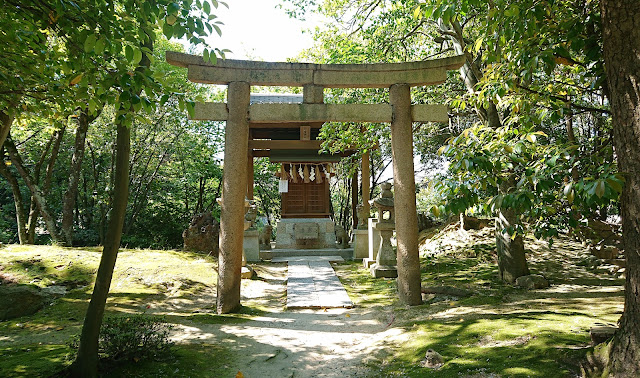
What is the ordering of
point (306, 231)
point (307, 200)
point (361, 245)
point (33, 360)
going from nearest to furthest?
point (33, 360)
point (361, 245)
point (306, 231)
point (307, 200)

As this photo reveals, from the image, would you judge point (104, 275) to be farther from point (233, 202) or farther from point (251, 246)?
point (251, 246)

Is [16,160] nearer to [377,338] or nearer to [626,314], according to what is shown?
[377,338]

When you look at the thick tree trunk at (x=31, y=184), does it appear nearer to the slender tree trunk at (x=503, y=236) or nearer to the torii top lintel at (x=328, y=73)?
the torii top lintel at (x=328, y=73)

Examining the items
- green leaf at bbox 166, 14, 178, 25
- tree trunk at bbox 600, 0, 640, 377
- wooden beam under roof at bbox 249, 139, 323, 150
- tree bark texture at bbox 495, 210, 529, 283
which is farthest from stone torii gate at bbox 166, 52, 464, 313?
wooden beam under roof at bbox 249, 139, 323, 150

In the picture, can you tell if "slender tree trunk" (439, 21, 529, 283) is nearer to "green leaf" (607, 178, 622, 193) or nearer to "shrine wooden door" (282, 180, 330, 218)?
"green leaf" (607, 178, 622, 193)

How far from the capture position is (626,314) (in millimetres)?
2582

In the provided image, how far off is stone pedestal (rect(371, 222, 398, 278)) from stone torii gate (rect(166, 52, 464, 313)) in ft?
8.49

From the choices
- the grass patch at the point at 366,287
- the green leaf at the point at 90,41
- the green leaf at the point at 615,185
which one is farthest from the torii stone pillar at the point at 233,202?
the green leaf at the point at 615,185

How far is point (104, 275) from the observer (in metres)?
3.04

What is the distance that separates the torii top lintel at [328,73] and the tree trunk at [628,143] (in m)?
3.87

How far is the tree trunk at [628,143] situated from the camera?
246 centimetres

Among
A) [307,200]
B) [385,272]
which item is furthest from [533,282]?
[307,200]

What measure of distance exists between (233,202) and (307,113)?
194 centimetres

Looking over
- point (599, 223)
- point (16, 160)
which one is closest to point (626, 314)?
point (599, 223)
